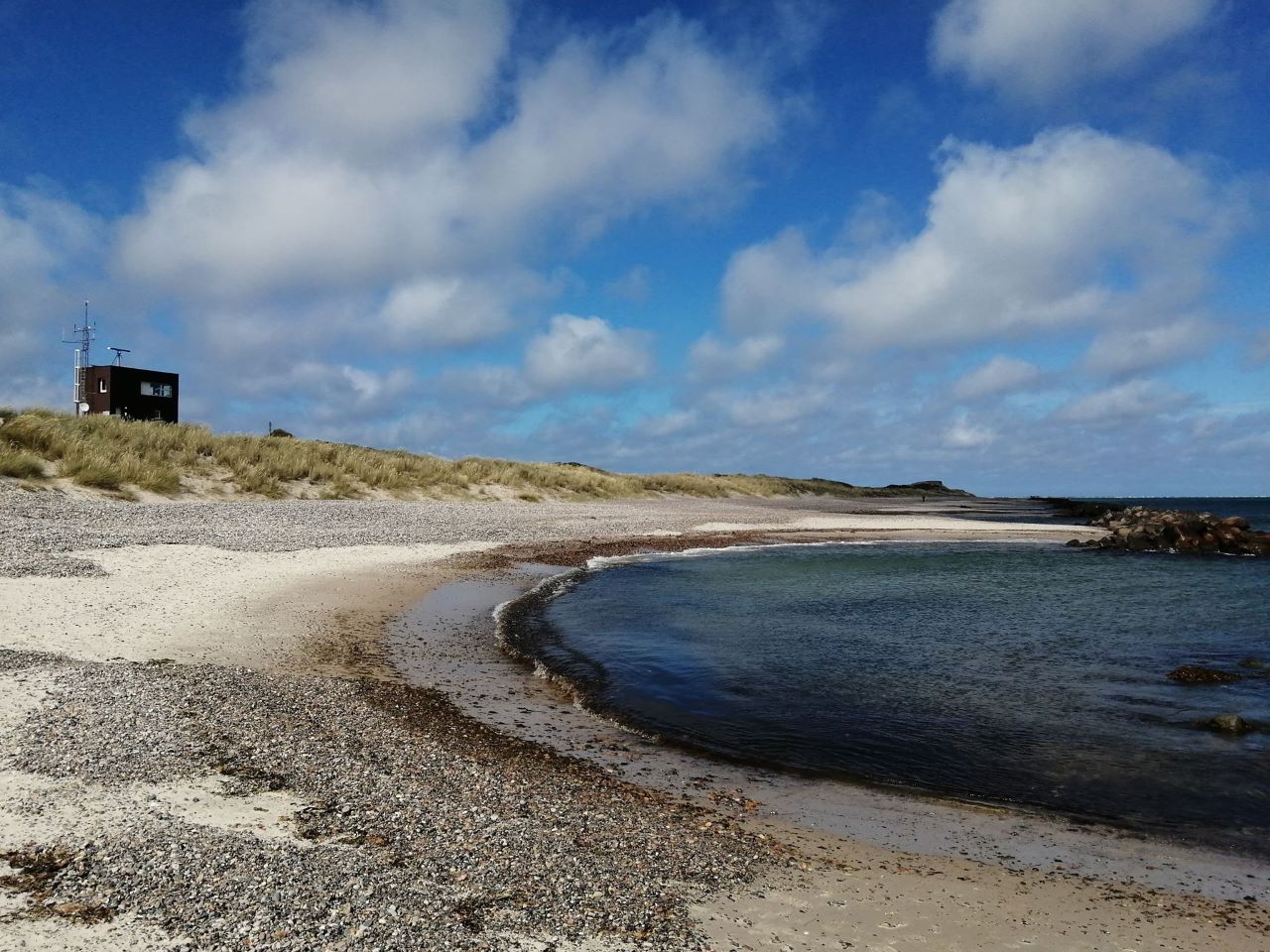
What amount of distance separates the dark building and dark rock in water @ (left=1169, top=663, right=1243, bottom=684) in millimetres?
53272

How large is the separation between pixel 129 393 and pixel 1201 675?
189 ft

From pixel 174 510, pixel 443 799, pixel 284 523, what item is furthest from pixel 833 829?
pixel 174 510

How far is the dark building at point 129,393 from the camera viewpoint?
165ft

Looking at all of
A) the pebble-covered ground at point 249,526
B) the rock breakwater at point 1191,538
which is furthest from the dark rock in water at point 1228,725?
the rock breakwater at point 1191,538

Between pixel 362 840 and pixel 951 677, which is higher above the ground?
pixel 362 840

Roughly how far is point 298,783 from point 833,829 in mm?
3865

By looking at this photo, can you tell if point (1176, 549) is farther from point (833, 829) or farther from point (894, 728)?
point (833, 829)

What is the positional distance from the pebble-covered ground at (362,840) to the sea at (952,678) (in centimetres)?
216

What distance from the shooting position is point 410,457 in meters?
44.2

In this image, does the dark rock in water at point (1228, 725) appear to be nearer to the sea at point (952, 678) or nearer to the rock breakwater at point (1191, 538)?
the sea at point (952, 678)

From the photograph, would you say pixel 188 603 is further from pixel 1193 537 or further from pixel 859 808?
pixel 1193 537

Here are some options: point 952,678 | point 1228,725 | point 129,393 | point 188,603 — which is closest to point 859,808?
point 1228,725

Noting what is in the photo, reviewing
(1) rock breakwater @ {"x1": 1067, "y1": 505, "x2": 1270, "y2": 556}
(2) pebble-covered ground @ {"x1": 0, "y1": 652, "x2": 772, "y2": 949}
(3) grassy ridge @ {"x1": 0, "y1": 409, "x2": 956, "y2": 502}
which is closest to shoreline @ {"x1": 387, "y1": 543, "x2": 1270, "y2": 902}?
(2) pebble-covered ground @ {"x1": 0, "y1": 652, "x2": 772, "y2": 949}

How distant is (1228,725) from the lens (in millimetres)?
8328
